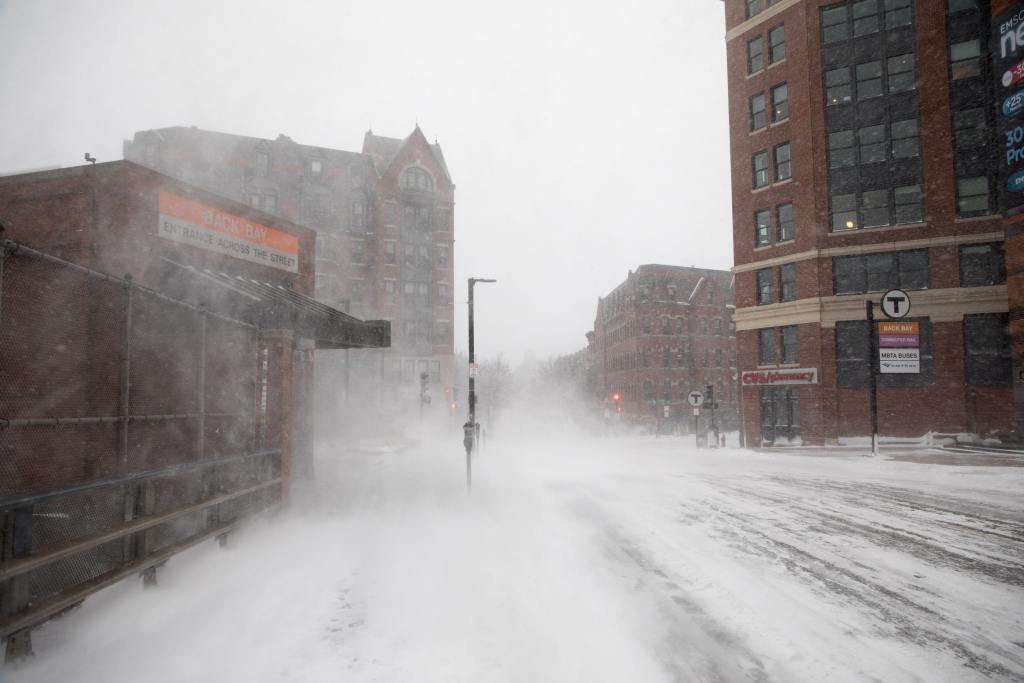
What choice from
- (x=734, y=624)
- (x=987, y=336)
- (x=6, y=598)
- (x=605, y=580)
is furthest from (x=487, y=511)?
(x=987, y=336)

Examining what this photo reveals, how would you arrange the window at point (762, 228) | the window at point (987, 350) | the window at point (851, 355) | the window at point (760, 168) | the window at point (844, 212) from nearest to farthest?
the window at point (987, 350)
the window at point (851, 355)
the window at point (844, 212)
the window at point (762, 228)
the window at point (760, 168)

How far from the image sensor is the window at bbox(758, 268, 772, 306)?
89.1 ft

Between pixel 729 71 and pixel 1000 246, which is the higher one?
pixel 729 71

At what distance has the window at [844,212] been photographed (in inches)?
965

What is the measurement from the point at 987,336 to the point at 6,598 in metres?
28.5

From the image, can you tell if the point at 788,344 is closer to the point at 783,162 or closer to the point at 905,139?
the point at 783,162

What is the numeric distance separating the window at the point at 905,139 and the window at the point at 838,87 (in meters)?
2.39

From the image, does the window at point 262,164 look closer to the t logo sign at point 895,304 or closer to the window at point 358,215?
the window at point 358,215

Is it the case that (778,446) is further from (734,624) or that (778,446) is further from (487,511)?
(734,624)

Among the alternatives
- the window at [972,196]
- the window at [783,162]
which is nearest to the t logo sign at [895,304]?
the window at [972,196]

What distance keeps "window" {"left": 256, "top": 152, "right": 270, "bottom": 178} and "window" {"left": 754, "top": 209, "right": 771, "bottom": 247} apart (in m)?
38.4

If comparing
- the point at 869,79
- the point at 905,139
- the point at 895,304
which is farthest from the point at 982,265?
the point at 869,79

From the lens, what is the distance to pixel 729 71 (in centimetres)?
2920

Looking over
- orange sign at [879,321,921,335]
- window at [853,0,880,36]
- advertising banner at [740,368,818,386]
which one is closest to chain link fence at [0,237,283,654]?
orange sign at [879,321,921,335]
